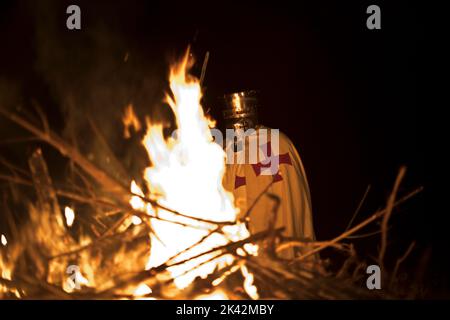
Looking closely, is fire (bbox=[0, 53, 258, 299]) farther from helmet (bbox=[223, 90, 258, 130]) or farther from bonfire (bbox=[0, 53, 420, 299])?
helmet (bbox=[223, 90, 258, 130])

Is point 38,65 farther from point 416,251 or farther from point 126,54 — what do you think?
point 416,251

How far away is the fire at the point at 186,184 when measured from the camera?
10.4ft

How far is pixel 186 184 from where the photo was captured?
3424mm

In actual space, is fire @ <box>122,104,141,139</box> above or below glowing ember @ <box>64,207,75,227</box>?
above

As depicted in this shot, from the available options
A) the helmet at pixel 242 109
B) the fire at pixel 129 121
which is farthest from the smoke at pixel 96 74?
the helmet at pixel 242 109

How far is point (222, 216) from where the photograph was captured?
3.34 meters

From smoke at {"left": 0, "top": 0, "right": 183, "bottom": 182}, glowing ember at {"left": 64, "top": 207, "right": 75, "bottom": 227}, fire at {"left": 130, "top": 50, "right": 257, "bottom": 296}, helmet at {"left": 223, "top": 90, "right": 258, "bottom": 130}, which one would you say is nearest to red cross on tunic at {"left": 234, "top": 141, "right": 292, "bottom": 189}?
helmet at {"left": 223, "top": 90, "right": 258, "bottom": 130}

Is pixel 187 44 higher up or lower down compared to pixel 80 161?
higher up

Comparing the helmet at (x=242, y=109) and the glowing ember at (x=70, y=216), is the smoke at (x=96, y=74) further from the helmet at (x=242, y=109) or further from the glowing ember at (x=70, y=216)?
the glowing ember at (x=70, y=216)

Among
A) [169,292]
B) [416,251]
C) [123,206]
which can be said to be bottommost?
[416,251]

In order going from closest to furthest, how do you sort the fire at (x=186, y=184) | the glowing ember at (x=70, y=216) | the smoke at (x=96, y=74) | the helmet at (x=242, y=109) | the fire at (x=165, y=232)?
the fire at (x=165, y=232), the glowing ember at (x=70, y=216), the fire at (x=186, y=184), the helmet at (x=242, y=109), the smoke at (x=96, y=74)

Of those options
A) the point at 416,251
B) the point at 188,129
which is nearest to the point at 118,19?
the point at 188,129

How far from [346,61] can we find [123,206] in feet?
9.73

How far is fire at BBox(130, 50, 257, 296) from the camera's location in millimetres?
3184
